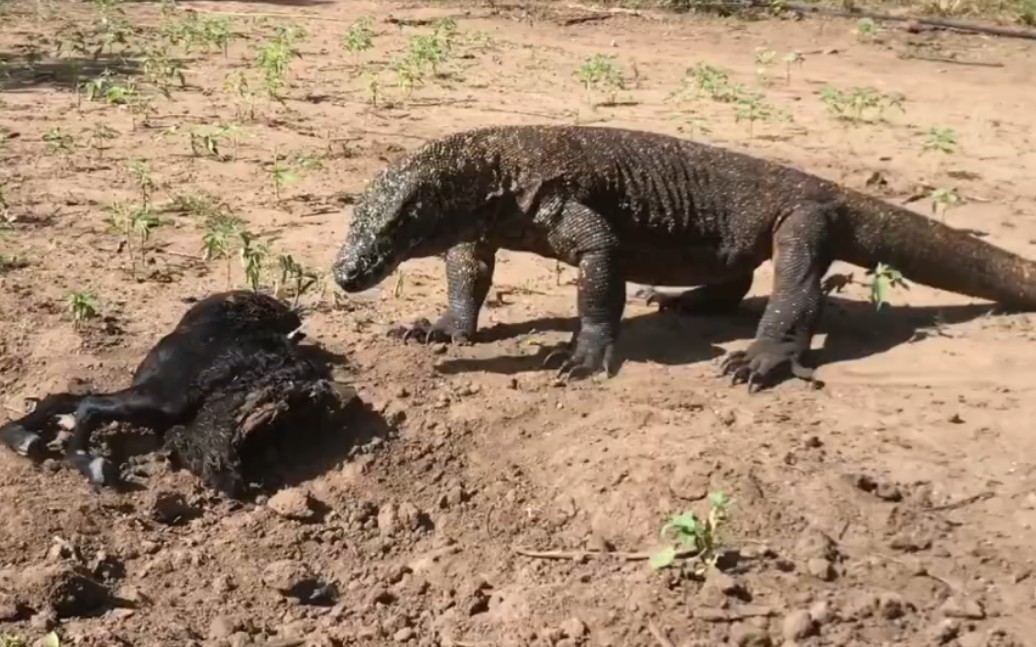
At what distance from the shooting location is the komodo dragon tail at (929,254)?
218 inches

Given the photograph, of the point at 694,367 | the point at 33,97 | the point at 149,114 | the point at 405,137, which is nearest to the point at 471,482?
the point at 694,367

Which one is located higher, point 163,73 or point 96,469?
point 163,73

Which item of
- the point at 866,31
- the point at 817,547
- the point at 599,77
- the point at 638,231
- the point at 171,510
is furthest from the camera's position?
the point at 866,31

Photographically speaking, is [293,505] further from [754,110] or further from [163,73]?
[163,73]

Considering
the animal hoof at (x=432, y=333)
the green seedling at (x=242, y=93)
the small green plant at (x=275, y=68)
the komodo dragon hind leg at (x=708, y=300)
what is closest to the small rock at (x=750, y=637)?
the animal hoof at (x=432, y=333)

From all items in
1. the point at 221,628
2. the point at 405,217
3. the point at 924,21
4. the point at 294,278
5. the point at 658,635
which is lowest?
the point at 221,628

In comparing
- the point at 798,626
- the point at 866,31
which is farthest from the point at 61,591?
the point at 866,31

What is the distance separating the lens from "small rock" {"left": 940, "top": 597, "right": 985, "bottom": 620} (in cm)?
362

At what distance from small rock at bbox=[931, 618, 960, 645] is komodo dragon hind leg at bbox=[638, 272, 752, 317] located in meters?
2.38

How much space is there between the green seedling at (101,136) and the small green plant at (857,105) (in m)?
4.80

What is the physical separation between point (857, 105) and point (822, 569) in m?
6.18

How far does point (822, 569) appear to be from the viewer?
3.76m

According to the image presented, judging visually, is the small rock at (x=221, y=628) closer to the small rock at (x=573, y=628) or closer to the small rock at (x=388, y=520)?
the small rock at (x=388, y=520)

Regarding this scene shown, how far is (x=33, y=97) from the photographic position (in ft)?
29.4
